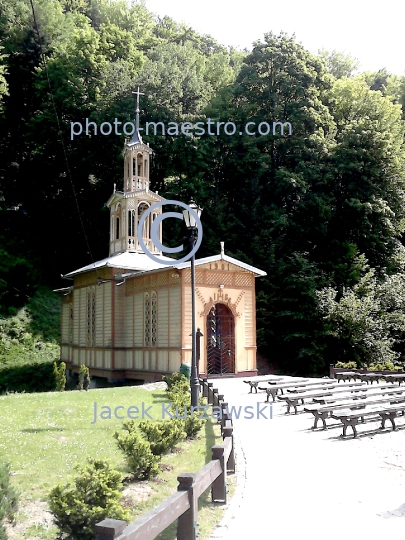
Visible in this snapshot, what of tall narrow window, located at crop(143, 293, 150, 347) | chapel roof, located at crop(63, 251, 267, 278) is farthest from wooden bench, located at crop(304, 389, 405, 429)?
tall narrow window, located at crop(143, 293, 150, 347)

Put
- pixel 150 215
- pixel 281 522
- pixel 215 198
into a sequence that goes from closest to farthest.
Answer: pixel 281 522, pixel 150 215, pixel 215 198

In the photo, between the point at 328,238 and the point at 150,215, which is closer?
the point at 150,215

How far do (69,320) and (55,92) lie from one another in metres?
19.9

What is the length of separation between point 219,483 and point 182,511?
1984 mm

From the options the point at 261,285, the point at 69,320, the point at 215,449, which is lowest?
the point at 215,449

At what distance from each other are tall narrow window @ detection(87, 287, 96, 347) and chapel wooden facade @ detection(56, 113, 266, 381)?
5 centimetres

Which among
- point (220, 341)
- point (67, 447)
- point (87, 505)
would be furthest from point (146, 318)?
point (87, 505)

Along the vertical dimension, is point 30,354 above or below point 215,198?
below

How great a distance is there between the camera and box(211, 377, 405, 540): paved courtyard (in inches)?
237

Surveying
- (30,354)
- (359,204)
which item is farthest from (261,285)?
(30,354)

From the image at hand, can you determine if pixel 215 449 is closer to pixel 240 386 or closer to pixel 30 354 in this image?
pixel 240 386

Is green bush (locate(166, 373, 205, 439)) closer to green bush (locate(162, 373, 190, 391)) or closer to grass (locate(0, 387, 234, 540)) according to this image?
green bush (locate(162, 373, 190, 391))

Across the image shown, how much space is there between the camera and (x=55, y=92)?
4203cm

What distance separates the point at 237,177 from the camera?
41.7 m
